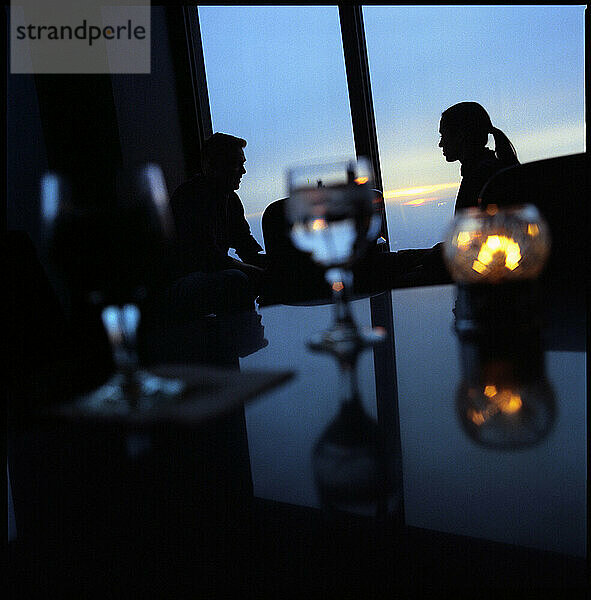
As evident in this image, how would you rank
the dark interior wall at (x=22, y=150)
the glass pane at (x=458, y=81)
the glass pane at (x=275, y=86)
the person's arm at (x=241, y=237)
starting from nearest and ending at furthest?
the dark interior wall at (x=22, y=150) < the person's arm at (x=241, y=237) < the glass pane at (x=458, y=81) < the glass pane at (x=275, y=86)

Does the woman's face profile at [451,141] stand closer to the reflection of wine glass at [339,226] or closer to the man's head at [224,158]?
the man's head at [224,158]

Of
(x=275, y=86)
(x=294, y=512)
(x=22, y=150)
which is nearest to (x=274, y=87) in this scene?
(x=275, y=86)

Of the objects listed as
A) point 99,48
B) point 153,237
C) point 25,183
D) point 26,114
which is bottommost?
point 153,237

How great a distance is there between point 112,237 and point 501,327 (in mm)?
353

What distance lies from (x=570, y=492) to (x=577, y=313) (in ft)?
1.21

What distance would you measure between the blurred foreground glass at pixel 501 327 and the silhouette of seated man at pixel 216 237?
5.08 ft

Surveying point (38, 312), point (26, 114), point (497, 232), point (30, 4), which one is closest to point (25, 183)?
point (26, 114)

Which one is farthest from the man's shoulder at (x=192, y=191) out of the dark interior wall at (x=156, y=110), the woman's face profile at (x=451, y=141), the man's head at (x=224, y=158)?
the woman's face profile at (x=451, y=141)

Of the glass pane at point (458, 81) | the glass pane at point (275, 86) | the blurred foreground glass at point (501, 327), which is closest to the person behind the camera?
the blurred foreground glass at point (501, 327)

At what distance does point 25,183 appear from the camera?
3.04m

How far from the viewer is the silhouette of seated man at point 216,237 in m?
2.45

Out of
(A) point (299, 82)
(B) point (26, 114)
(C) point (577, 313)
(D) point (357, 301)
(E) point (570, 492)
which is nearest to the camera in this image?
(E) point (570, 492)

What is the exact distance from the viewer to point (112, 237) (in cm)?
33

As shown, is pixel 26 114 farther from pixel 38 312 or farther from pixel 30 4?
pixel 38 312
